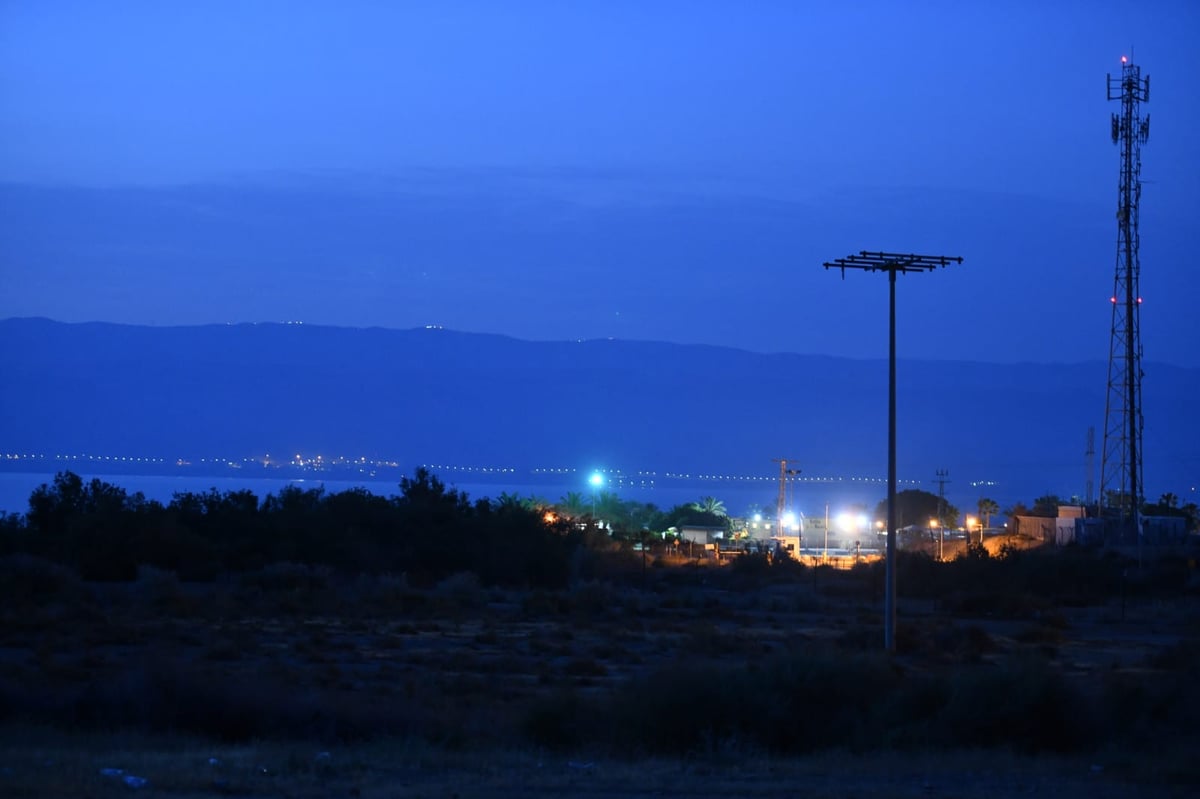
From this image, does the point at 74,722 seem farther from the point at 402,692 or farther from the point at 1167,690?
the point at 1167,690

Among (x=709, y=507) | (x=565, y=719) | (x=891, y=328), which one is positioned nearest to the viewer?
(x=565, y=719)

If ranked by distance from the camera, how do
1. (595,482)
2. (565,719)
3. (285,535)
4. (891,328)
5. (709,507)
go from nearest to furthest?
(565,719)
(891,328)
(285,535)
(595,482)
(709,507)

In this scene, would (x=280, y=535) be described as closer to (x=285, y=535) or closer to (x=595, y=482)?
(x=285, y=535)

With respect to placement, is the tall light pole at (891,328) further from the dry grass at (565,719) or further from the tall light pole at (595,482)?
the tall light pole at (595,482)

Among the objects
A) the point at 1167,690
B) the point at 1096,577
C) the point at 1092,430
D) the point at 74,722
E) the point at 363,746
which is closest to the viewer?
the point at 363,746

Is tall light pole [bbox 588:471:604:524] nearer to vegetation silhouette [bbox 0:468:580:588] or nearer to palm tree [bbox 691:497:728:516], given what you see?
palm tree [bbox 691:497:728:516]

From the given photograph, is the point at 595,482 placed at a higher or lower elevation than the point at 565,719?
higher

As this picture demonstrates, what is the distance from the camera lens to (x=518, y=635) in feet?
116

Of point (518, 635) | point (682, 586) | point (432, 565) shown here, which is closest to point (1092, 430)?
point (682, 586)

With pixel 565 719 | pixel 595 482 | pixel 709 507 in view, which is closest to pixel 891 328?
pixel 565 719

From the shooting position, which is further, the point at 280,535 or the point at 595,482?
the point at 595,482

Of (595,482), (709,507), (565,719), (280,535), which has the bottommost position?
(565,719)

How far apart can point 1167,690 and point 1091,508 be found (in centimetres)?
7118

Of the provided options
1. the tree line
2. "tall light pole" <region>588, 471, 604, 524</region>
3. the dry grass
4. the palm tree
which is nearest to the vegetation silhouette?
the tree line
